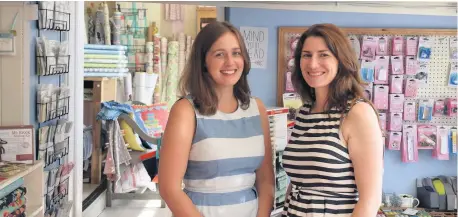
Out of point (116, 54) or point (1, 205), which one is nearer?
point (1, 205)

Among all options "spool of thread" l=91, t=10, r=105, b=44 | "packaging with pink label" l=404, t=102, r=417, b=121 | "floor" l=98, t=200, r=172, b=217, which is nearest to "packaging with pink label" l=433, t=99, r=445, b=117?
"packaging with pink label" l=404, t=102, r=417, b=121

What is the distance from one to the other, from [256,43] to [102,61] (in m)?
2.61

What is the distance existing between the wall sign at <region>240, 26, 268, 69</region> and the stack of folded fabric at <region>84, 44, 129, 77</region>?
2.48 metres

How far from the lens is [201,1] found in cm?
265

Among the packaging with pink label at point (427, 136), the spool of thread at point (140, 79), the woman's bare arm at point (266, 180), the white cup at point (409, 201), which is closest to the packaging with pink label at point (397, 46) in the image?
the packaging with pink label at point (427, 136)

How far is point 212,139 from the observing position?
5.98ft

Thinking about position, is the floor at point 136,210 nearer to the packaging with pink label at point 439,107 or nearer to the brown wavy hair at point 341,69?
the packaging with pink label at point 439,107

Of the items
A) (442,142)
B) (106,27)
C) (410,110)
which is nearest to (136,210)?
(106,27)

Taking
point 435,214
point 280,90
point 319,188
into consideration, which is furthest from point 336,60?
point 435,214

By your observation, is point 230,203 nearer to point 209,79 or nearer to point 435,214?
point 209,79

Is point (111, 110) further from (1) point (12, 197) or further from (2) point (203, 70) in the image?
(2) point (203, 70)

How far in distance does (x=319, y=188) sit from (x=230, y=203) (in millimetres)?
337

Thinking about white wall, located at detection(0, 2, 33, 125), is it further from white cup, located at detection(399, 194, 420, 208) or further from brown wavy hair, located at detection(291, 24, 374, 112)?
→ white cup, located at detection(399, 194, 420, 208)

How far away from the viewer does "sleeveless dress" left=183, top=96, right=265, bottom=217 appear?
1.83m
